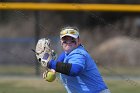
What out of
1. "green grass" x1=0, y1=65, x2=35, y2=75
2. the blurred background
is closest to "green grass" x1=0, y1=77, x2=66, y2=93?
the blurred background

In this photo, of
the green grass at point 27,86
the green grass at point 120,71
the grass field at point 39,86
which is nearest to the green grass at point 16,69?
the green grass at point 27,86

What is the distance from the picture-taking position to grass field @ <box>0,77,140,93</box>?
32.3 ft

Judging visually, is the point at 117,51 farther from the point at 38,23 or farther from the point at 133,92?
the point at 133,92

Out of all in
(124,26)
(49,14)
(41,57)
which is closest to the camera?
(41,57)

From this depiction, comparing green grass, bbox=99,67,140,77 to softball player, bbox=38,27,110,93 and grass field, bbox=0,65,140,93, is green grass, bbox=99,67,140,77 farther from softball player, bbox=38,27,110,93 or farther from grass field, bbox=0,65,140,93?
softball player, bbox=38,27,110,93

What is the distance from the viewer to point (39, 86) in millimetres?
10406

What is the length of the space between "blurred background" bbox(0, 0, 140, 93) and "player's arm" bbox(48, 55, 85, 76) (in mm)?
4772

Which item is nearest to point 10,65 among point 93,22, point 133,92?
point 93,22

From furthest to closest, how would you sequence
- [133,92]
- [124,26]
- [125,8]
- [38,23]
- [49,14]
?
[49,14] < [124,26] < [38,23] < [125,8] < [133,92]

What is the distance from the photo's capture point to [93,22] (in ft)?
46.9

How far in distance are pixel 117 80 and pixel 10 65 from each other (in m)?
3.21

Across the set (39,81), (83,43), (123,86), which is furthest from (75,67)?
(83,43)

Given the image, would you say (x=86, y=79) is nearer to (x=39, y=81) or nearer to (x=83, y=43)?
(x=39, y=81)

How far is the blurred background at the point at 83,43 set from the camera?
11.0m
